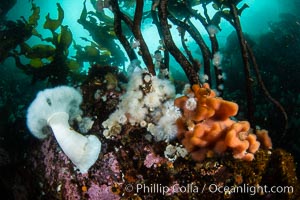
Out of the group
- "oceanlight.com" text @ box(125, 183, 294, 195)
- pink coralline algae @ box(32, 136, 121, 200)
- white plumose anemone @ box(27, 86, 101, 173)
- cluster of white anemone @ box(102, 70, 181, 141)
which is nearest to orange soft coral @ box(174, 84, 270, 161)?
cluster of white anemone @ box(102, 70, 181, 141)

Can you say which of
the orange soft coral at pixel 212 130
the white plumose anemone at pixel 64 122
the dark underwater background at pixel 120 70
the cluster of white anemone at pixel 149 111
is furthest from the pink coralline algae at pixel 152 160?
the dark underwater background at pixel 120 70

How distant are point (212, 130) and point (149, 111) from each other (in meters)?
0.80

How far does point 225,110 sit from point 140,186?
1.22 m

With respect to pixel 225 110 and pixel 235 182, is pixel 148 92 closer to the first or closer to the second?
pixel 225 110

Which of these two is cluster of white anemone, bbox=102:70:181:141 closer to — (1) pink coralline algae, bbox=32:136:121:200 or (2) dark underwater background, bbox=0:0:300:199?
(1) pink coralline algae, bbox=32:136:121:200

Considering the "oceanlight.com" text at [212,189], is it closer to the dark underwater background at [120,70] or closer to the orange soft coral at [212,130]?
the orange soft coral at [212,130]

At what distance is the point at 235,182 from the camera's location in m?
2.67

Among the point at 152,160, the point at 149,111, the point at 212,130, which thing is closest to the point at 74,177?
the point at 152,160

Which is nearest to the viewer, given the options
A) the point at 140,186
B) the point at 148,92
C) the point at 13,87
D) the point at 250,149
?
the point at 250,149

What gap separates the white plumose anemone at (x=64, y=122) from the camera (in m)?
3.02

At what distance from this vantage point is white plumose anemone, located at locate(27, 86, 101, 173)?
3.02m

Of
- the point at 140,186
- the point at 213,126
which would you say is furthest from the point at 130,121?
the point at 213,126

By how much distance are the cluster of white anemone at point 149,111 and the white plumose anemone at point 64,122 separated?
0.28m

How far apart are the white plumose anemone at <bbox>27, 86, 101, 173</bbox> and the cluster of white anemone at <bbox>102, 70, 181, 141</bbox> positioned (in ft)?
0.91
